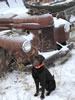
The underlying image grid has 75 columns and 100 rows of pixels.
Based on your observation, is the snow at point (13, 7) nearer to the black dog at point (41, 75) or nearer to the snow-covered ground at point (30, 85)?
the snow-covered ground at point (30, 85)

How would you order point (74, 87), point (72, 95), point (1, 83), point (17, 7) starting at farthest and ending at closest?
point (17, 7) < point (1, 83) < point (74, 87) < point (72, 95)

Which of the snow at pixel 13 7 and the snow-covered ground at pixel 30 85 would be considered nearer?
the snow-covered ground at pixel 30 85

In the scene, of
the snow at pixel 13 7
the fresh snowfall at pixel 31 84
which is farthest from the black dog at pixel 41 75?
the snow at pixel 13 7

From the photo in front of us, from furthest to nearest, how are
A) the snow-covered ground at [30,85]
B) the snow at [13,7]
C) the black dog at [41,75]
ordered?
the snow at [13,7], the snow-covered ground at [30,85], the black dog at [41,75]

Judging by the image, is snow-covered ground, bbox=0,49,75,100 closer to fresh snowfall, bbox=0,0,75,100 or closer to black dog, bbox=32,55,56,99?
fresh snowfall, bbox=0,0,75,100

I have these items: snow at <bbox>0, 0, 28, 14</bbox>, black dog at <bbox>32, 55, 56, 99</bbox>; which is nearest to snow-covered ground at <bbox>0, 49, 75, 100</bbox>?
black dog at <bbox>32, 55, 56, 99</bbox>

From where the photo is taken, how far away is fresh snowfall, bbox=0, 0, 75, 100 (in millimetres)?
3271

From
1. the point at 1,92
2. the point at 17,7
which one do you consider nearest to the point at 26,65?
the point at 1,92

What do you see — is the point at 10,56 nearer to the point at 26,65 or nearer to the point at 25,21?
the point at 26,65

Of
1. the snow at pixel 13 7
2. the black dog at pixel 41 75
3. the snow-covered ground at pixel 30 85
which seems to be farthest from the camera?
the snow at pixel 13 7

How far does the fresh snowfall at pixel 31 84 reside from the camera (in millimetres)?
3271

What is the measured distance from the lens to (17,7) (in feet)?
19.4

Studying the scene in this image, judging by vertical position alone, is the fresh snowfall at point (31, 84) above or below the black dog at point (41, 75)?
below

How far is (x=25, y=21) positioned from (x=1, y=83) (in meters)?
1.62
